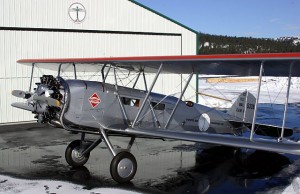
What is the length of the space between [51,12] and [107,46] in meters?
2.82

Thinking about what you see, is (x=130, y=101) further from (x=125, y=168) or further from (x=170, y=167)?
(x=170, y=167)

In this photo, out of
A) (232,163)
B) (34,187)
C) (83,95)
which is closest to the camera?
(34,187)

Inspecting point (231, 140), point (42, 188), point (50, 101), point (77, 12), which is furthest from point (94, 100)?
point (77, 12)

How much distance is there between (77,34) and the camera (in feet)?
54.5

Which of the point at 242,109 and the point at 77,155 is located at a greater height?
the point at 242,109

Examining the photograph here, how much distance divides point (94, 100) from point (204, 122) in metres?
3.25

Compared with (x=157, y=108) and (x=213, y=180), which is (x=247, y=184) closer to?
(x=213, y=180)

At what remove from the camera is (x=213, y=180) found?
7441 millimetres

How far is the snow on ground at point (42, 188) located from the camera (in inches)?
259

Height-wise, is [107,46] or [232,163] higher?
[107,46]

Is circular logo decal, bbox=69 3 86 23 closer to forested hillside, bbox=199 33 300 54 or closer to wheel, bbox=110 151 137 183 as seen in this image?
wheel, bbox=110 151 137 183

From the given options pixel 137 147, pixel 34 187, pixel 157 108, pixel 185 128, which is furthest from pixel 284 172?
pixel 34 187

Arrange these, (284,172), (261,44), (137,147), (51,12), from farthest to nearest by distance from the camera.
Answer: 1. (261,44)
2. (51,12)
3. (137,147)
4. (284,172)

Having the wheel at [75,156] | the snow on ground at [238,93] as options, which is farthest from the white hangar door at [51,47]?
the wheel at [75,156]
